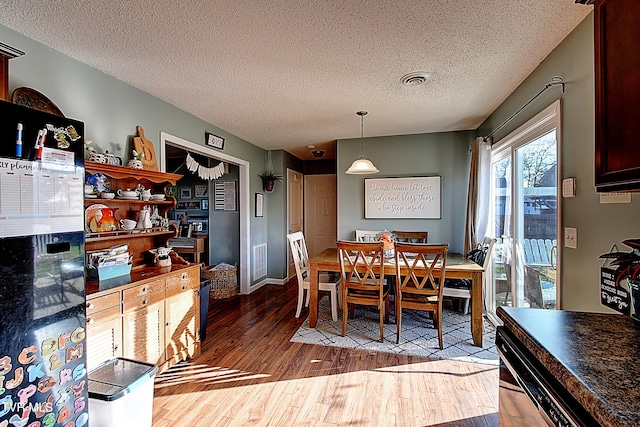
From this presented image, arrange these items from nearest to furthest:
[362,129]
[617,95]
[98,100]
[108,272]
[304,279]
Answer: [617,95] < [108,272] < [98,100] < [304,279] < [362,129]

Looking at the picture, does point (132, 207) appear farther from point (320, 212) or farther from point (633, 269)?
point (320, 212)

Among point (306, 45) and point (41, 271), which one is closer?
point (41, 271)

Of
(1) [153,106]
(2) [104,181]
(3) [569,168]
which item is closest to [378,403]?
(3) [569,168]

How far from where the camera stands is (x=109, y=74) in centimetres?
244

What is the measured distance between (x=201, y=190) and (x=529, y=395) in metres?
5.37

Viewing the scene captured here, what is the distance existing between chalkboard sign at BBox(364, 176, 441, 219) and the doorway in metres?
0.88

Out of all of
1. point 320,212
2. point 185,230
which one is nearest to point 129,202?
point 185,230

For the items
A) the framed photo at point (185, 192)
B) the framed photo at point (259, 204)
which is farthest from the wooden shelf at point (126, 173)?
the framed photo at point (185, 192)

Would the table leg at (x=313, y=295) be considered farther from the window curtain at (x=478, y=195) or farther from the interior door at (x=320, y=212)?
the interior door at (x=320, y=212)

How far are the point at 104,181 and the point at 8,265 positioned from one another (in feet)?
4.19

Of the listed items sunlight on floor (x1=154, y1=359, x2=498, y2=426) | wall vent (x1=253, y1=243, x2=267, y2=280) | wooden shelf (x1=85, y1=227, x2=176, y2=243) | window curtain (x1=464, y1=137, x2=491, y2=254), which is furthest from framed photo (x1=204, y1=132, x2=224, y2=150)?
window curtain (x1=464, y1=137, x2=491, y2=254)

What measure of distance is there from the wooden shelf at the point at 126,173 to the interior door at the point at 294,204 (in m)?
3.04

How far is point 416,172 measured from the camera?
14.9 feet

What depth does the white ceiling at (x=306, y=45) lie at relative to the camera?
1.67 meters
